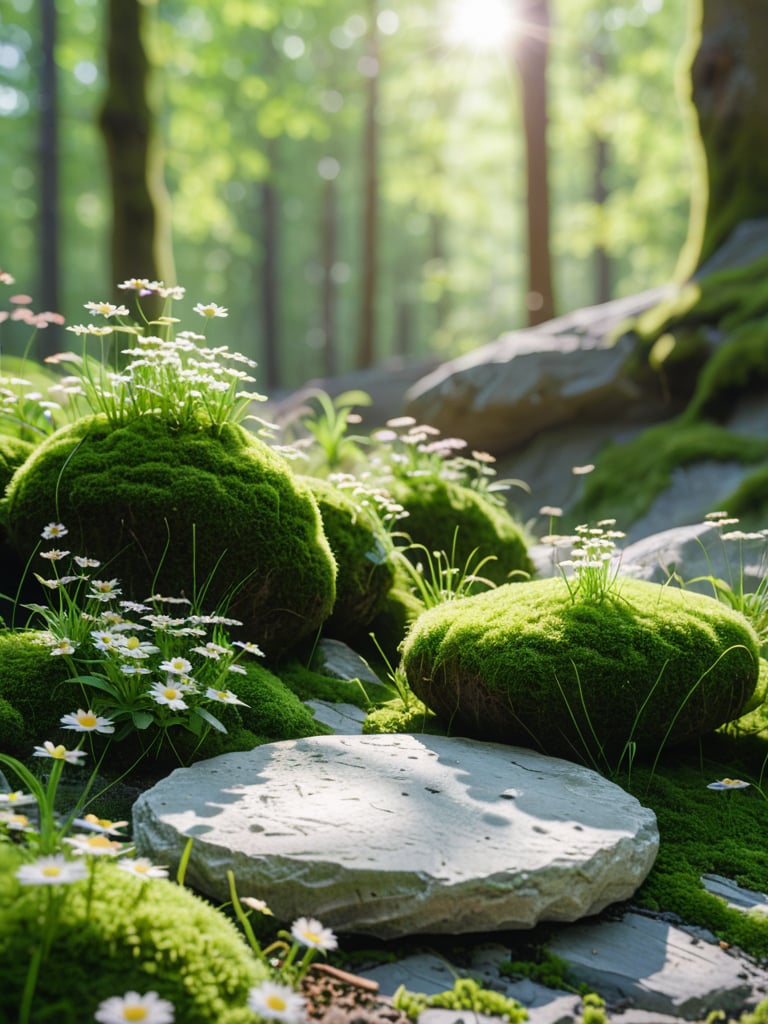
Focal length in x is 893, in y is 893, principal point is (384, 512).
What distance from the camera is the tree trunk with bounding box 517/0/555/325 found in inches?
487

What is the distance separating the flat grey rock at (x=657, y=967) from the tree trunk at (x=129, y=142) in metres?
7.14

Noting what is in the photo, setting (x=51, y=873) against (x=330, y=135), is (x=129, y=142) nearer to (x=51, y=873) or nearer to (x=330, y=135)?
(x=51, y=873)

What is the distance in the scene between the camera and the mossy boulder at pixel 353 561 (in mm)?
4387

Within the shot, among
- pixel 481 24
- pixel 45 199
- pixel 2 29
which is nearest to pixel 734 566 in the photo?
pixel 481 24

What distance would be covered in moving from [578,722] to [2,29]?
22827 mm

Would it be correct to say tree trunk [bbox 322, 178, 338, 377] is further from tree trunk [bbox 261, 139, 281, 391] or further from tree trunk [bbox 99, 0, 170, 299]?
tree trunk [bbox 99, 0, 170, 299]

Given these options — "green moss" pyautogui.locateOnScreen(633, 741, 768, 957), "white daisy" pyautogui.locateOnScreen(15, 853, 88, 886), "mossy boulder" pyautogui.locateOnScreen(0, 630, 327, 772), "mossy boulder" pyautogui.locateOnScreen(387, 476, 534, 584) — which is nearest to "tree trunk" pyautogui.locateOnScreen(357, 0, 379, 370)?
"mossy boulder" pyautogui.locateOnScreen(387, 476, 534, 584)

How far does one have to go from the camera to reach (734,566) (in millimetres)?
5309

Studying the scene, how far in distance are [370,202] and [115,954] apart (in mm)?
16573

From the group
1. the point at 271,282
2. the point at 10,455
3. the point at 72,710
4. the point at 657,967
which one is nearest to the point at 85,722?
the point at 72,710

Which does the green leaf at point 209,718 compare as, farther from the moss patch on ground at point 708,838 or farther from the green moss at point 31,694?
the moss patch on ground at point 708,838

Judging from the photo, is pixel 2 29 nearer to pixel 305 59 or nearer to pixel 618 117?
pixel 305 59

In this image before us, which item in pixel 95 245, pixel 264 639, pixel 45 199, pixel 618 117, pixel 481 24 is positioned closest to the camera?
pixel 264 639

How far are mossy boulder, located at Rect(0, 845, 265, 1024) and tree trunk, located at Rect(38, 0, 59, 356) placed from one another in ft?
53.8
